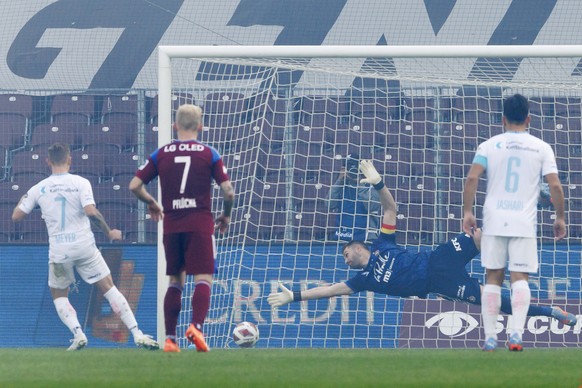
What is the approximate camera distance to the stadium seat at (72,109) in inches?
538

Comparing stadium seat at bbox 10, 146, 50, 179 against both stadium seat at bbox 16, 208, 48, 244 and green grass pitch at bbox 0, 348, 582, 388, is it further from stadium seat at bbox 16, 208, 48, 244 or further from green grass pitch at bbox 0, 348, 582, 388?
green grass pitch at bbox 0, 348, 582, 388

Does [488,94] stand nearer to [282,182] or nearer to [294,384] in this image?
[282,182]

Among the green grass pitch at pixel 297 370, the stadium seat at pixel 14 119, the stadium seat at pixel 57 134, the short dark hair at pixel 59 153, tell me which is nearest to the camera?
the green grass pitch at pixel 297 370

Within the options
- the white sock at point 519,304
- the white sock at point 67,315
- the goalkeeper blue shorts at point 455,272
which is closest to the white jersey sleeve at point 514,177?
the white sock at point 519,304

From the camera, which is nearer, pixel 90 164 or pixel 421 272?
pixel 421 272

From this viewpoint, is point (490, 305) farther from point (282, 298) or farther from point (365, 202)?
point (365, 202)

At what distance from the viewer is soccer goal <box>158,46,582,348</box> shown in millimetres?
11062

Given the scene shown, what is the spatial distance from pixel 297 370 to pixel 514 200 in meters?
2.11

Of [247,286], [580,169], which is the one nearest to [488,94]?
[580,169]

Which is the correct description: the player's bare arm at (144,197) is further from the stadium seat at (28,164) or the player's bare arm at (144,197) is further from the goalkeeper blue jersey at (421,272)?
the stadium seat at (28,164)

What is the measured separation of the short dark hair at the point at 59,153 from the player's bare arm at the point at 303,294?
89.8 inches

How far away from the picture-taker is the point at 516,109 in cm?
687

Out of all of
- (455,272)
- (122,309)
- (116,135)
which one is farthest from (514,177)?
(116,135)

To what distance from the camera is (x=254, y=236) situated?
11664 mm
